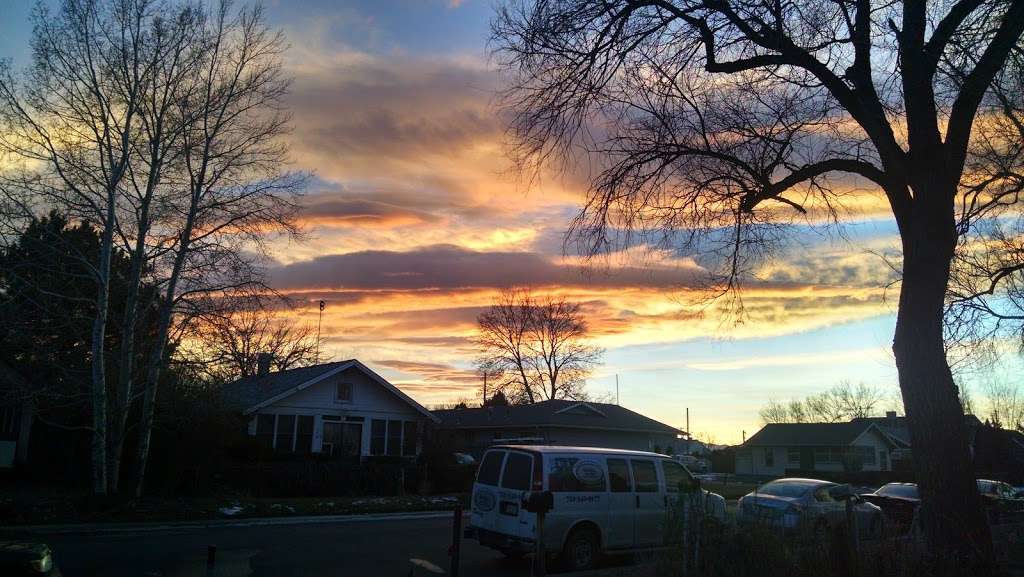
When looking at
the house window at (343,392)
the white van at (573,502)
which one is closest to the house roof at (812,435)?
the house window at (343,392)

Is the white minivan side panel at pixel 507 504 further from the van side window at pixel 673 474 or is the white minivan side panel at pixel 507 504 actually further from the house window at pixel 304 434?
the house window at pixel 304 434

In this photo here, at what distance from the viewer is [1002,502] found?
2034 cm

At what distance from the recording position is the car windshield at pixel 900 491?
2230cm

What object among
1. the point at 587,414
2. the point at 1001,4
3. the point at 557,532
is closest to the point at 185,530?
the point at 557,532

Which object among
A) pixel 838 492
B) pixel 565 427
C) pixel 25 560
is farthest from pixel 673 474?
pixel 565 427

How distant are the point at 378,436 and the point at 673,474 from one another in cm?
2350

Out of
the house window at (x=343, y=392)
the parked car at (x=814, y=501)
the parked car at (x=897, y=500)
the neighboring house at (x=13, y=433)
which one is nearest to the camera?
the parked car at (x=814, y=501)

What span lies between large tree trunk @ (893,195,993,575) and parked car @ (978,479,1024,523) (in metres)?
8.40

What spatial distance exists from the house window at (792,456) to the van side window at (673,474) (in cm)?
5529

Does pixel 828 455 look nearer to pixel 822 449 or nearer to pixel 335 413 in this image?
pixel 822 449

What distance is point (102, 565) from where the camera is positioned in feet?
41.0

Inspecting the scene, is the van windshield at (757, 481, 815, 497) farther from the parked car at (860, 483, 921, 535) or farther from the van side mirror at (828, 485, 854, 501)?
the parked car at (860, 483, 921, 535)

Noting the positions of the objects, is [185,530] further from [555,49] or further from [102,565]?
[555,49]

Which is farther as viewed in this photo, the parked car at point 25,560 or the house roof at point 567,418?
the house roof at point 567,418
